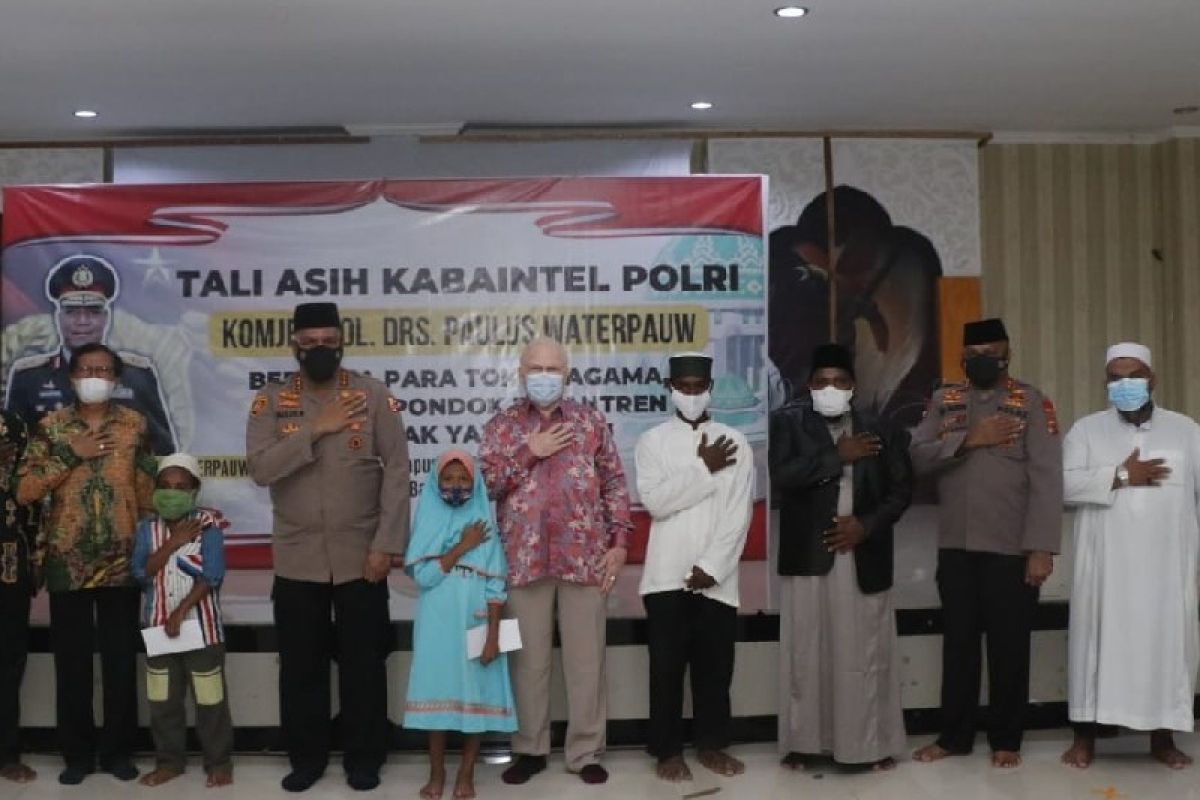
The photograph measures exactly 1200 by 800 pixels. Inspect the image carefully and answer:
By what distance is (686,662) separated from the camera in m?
5.20

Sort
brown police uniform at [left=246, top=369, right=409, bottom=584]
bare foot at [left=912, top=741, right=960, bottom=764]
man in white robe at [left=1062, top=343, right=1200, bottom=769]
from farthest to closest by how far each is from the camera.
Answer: bare foot at [left=912, top=741, right=960, bottom=764] < man in white robe at [left=1062, top=343, right=1200, bottom=769] < brown police uniform at [left=246, top=369, right=409, bottom=584]

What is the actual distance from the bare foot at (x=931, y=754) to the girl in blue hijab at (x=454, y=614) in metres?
1.59

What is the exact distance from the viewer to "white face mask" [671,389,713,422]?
5105mm

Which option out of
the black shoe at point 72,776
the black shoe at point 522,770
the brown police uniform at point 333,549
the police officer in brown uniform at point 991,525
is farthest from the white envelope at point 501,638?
the police officer in brown uniform at point 991,525

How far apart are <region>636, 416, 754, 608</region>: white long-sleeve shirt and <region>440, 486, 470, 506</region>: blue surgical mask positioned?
0.68m

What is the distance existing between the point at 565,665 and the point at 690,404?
1.06m

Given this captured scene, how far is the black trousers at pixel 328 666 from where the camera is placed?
4984 mm

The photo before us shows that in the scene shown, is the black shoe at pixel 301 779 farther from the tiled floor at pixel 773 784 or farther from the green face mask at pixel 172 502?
the green face mask at pixel 172 502

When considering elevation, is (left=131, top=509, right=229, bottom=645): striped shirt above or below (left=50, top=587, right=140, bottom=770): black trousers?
above

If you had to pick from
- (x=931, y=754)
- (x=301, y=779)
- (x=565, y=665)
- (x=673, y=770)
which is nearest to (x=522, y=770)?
(x=565, y=665)

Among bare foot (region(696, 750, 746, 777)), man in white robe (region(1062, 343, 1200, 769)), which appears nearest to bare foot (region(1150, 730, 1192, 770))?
man in white robe (region(1062, 343, 1200, 769))

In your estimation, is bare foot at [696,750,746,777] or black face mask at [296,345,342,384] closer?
black face mask at [296,345,342,384]

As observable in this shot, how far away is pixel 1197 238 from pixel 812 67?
2.65 m

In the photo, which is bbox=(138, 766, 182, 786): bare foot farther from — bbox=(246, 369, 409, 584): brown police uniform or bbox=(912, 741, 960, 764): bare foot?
bbox=(912, 741, 960, 764): bare foot
